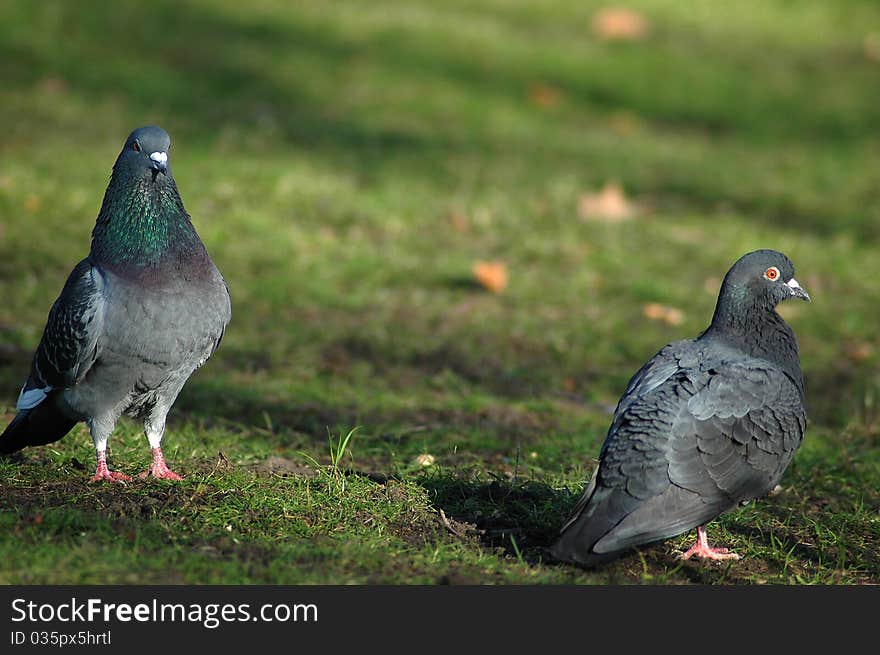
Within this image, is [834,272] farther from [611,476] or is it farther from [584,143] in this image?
[611,476]

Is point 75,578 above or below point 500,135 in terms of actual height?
below

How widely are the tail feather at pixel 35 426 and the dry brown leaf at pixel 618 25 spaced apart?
11.0m

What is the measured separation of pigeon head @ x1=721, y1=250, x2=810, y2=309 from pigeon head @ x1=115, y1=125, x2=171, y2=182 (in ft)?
7.90

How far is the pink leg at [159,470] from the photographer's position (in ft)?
15.8

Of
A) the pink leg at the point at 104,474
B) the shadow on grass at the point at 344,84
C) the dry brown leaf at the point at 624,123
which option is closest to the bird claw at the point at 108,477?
the pink leg at the point at 104,474

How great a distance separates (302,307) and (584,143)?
4.85 m

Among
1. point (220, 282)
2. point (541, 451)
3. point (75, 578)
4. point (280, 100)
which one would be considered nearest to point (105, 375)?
point (220, 282)

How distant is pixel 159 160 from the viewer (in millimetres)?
4844

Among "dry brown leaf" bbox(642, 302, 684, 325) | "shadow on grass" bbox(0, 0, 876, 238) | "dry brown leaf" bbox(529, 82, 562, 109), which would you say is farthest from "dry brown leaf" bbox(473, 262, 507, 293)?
"dry brown leaf" bbox(529, 82, 562, 109)

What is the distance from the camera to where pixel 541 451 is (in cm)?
593

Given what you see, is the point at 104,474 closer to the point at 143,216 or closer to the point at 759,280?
the point at 143,216

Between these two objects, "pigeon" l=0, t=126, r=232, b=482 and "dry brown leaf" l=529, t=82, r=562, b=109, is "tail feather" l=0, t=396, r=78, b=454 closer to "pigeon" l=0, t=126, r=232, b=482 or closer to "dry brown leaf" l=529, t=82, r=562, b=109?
"pigeon" l=0, t=126, r=232, b=482

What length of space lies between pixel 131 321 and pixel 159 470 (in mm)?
640

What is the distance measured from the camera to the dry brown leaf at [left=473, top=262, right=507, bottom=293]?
8516mm
